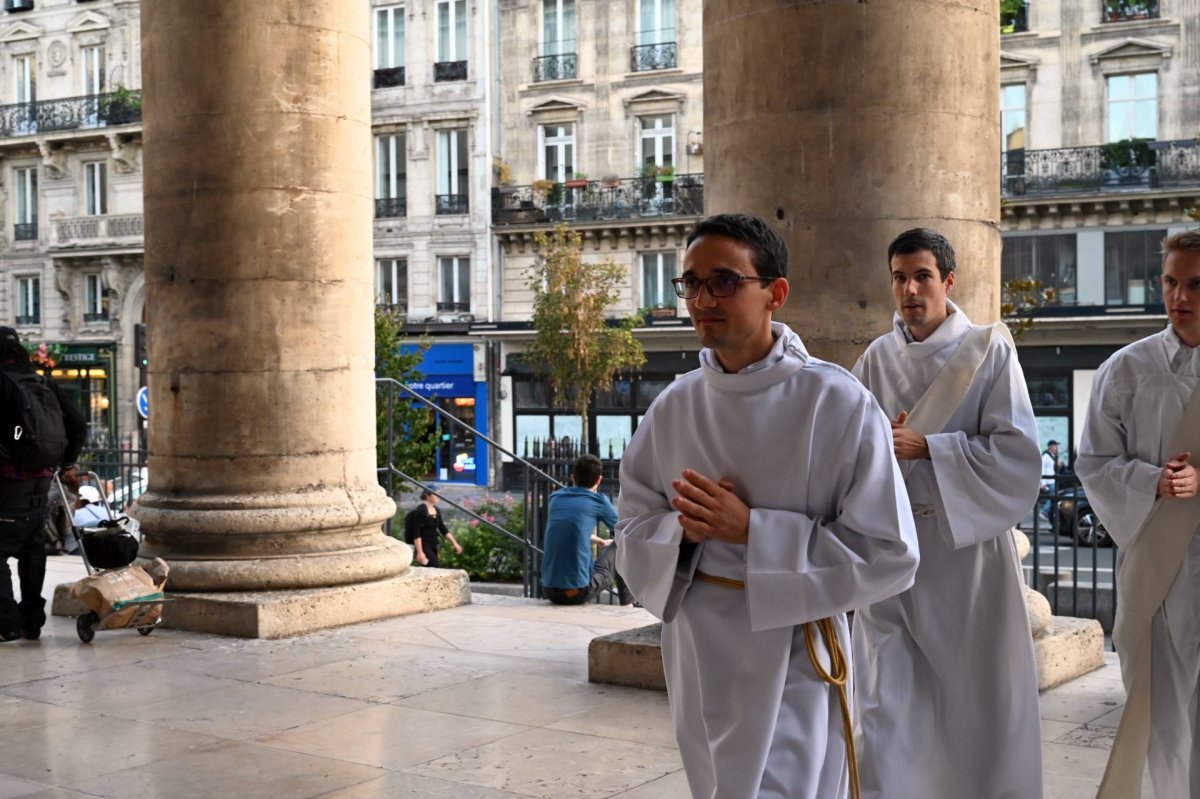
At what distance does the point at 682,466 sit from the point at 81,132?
4373cm

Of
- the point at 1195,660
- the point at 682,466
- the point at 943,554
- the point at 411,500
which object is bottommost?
the point at 411,500

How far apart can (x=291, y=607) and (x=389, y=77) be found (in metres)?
33.8

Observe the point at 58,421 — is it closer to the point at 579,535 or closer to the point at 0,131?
the point at 579,535

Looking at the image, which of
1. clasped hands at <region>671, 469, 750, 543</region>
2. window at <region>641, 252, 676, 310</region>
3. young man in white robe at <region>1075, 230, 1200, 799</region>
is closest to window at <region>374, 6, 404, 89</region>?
window at <region>641, 252, 676, 310</region>

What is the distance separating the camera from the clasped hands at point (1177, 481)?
4.84 m

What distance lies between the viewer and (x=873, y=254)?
6500 millimetres

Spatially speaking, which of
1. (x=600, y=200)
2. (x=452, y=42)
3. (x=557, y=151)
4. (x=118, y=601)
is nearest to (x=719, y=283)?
(x=118, y=601)

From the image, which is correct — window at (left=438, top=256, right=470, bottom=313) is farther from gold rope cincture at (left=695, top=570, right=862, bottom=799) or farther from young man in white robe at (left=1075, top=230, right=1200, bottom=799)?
gold rope cincture at (left=695, top=570, right=862, bottom=799)

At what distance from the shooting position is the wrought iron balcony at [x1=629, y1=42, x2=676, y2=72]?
38250 millimetres

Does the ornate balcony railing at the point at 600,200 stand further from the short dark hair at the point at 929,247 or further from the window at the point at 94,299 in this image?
the short dark hair at the point at 929,247

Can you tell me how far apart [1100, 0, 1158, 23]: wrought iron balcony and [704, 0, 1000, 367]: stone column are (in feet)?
95.6

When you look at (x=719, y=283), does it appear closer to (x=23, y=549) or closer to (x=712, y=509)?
(x=712, y=509)

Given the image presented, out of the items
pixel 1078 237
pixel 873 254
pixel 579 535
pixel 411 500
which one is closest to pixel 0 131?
pixel 411 500

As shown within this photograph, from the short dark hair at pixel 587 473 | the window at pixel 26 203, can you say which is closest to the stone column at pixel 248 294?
the short dark hair at pixel 587 473
